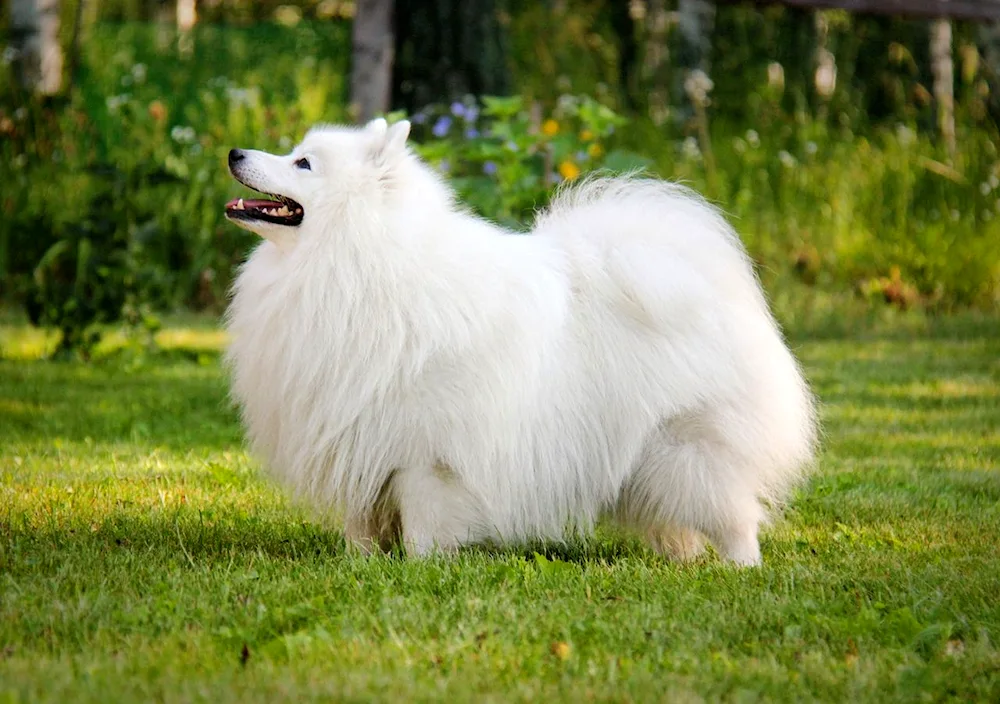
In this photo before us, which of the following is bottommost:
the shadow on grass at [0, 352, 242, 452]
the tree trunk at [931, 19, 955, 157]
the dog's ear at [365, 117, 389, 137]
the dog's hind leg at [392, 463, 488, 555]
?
the shadow on grass at [0, 352, 242, 452]

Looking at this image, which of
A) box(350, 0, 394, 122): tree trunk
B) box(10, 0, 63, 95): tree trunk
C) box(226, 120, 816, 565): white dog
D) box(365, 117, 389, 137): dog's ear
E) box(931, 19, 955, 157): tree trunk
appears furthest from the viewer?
box(10, 0, 63, 95): tree trunk

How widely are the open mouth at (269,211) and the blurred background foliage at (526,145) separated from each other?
309 cm

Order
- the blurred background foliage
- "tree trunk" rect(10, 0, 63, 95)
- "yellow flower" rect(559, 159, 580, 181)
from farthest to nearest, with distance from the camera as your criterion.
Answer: "tree trunk" rect(10, 0, 63, 95)
the blurred background foliage
"yellow flower" rect(559, 159, 580, 181)

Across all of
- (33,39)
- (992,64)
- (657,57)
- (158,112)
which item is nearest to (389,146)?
(158,112)

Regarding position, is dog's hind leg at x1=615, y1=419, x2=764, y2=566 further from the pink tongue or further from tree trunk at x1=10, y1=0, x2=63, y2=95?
tree trunk at x1=10, y1=0, x2=63, y2=95

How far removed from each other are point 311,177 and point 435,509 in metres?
1.07

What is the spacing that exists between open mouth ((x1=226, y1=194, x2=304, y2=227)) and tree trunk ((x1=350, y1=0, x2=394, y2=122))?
5254mm

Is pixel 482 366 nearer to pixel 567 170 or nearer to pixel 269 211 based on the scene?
pixel 269 211

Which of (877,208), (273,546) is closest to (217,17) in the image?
(877,208)

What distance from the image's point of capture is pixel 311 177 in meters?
4.08

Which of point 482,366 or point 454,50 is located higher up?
point 454,50

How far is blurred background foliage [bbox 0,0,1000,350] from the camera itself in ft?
25.5

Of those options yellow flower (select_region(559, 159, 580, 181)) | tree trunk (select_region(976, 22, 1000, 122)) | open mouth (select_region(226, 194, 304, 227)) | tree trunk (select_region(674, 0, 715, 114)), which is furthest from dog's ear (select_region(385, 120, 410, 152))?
tree trunk (select_region(674, 0, 715, 114))

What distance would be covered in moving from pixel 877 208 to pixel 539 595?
7353mm
